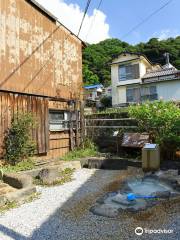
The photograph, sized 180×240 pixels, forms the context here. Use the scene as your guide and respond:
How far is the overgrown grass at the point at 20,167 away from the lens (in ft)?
21.6

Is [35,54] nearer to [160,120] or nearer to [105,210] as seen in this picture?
[160,120]

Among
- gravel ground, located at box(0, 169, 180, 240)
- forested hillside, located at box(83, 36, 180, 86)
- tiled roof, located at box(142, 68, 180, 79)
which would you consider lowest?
gravel ground, located at box(0, 169, 180, 240)

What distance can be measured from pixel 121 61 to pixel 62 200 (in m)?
20.9

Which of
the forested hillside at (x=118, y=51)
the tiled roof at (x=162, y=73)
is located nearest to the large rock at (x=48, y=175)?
the tiled roof at (x=162, y=73)

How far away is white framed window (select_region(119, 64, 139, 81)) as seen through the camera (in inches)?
918

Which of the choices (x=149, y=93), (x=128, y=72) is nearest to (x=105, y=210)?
(x=149, y=93)

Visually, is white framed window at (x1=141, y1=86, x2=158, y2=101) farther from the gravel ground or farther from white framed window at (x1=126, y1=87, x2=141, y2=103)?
the gravel ground

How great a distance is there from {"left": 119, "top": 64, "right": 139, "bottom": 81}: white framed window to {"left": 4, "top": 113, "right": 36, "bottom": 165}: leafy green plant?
1742 cm

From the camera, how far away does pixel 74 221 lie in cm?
386

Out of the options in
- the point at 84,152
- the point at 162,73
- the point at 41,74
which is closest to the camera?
the point at 41,74

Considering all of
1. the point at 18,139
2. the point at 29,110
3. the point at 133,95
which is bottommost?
the point at 18,139

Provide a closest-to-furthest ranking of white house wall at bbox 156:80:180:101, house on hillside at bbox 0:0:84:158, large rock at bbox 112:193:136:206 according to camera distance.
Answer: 1. large rock at bbox 112:193:136:206
2. house on hillside at bbox 0:0:84:158
3. white house wall at bbox 156:80:180:101

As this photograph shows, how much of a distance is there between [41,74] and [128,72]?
16415mm

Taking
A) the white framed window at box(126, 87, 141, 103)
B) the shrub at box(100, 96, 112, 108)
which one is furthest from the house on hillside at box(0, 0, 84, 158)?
the shrub at box(100, 96, 112, 108)
